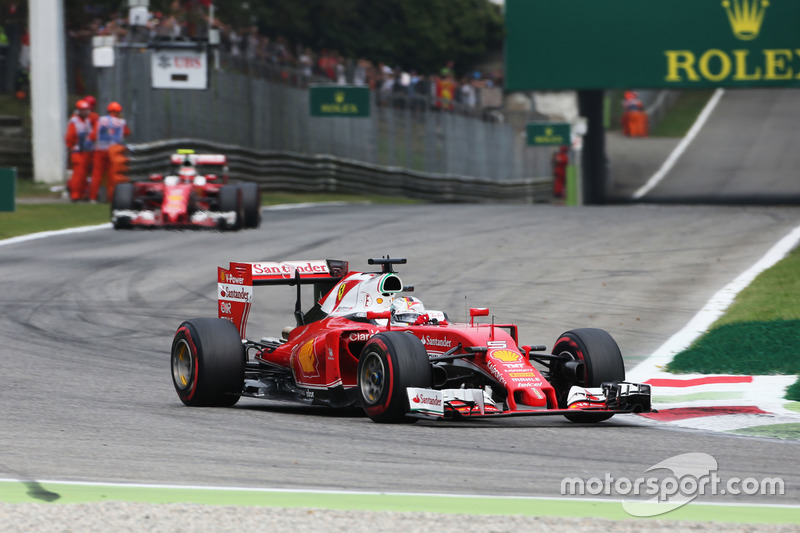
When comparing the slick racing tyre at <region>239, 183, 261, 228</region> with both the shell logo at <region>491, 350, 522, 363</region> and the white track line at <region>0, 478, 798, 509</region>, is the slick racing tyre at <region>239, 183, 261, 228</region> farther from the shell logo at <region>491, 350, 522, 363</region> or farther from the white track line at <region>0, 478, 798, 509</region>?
the white track line at <region>0, 478, 798, 509</region>

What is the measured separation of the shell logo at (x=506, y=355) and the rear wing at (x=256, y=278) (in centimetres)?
210

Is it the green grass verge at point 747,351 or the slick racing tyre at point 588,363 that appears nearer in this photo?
the slick racing tyre at point 588,363

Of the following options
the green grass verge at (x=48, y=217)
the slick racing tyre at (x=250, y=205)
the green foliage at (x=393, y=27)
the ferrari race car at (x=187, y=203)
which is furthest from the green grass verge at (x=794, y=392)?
the green foliage at (x=393, y=27)

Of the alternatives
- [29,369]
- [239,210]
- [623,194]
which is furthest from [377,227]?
[623,194]

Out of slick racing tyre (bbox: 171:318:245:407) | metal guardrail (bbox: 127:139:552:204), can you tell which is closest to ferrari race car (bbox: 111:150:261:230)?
metal guardrail (bbox: 127:139:552:204)

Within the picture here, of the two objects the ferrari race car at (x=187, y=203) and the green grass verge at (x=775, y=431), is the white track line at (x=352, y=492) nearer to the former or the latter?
the green grass verge at (x=775, y=431)

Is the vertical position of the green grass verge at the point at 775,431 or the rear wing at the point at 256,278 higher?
the rear wing at the point at 256,278

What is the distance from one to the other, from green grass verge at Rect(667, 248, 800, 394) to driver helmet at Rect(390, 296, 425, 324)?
9.37 feet

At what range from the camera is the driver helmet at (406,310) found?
9.80 metres

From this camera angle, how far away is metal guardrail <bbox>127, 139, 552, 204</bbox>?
30312mm

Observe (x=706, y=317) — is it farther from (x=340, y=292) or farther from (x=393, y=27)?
(x=393, y=27)

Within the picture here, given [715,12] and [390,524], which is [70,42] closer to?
[715,12]

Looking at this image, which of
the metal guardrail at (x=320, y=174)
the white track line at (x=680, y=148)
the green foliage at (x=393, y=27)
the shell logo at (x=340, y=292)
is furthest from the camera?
the green foliage at (x=393, y=27)

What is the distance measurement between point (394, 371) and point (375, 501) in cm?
216
